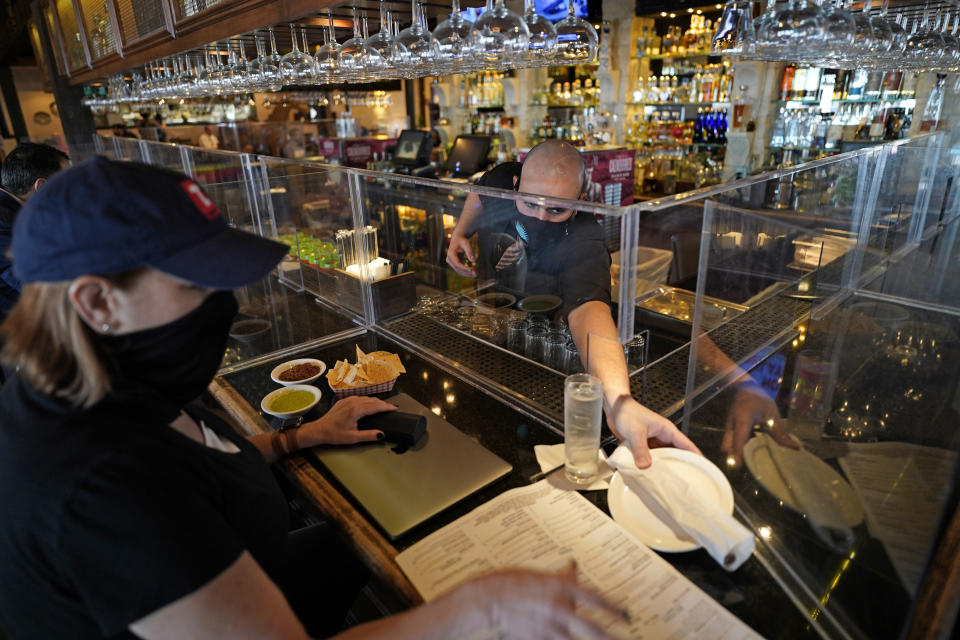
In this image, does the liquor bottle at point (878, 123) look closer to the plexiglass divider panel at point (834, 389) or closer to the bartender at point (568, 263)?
the plexiglass divider panel at point (834, 389)

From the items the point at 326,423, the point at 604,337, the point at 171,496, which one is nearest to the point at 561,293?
the point at 604,337

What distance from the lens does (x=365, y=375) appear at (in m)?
1.51

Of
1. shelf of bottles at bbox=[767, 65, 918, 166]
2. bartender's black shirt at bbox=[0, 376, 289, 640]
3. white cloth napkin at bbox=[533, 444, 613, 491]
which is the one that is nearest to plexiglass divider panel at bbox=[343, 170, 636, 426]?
white cloth napkin at bbox=[533, 444, 613, 491]

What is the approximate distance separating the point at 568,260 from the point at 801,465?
2.58 feet

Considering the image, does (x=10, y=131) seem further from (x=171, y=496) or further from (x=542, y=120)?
(x=171, y=496)

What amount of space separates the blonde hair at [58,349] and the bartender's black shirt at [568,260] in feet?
3.34

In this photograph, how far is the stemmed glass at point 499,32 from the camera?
146 centimetres

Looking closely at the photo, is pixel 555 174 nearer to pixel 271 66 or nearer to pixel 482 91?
pixel 271 66

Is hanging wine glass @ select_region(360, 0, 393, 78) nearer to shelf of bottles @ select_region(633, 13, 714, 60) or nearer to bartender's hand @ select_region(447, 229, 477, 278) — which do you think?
bartender's hand @ select_region(447, 229, 477, 278)

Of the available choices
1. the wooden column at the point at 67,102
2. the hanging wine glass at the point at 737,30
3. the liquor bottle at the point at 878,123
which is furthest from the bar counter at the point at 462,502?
the wooden column at the point at 67,102

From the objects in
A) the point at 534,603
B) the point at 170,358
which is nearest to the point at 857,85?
the point at 534,603

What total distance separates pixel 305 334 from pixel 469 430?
0.92 meters

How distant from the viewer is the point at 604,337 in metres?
1.29

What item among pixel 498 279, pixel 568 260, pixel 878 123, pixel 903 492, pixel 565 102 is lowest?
pixel 903 492
